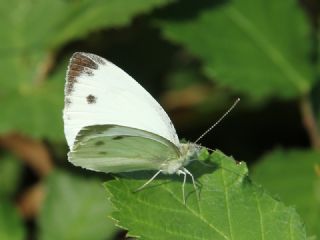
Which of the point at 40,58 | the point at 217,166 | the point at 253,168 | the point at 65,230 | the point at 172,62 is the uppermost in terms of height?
the point at 172,62

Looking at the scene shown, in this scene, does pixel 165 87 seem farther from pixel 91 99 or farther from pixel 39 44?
pixel 91 99

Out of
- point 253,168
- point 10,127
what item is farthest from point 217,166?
point 10,127

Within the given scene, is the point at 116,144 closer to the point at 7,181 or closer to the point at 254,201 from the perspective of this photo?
the point at 254,201

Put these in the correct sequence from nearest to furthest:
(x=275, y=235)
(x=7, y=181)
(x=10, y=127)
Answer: (x=275, y=235) → (x=10, y=127) → (x=7, y=181)

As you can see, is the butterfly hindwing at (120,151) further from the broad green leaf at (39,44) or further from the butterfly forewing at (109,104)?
the broad green leaf at (39,44)

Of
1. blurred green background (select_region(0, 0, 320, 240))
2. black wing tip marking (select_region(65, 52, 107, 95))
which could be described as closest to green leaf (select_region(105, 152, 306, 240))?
black wing tip marking (select_region(65, 52, 107, 95))

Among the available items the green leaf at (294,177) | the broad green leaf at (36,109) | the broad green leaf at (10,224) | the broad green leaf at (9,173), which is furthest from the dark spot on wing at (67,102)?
the broad green leaf at (9,173)
